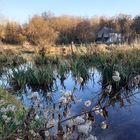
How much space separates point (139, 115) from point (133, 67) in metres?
4.23

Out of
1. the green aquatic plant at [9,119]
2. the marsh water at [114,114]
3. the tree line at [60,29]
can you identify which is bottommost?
the tree line at [60,29]

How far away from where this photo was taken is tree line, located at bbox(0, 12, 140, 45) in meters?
35.0

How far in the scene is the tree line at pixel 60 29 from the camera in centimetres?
3500

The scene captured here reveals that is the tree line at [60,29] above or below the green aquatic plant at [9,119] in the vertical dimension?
below

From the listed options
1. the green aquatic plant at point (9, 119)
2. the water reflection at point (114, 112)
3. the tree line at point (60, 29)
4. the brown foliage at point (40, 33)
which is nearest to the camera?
the green aquatic plant at point (9, 119)

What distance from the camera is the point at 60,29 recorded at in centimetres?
4694

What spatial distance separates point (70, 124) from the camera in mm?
2584

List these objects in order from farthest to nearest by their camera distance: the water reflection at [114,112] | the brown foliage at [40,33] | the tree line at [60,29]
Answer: the tree line at [60,29] < the brown foliage at [40,33] < the water reflection at [114,112]

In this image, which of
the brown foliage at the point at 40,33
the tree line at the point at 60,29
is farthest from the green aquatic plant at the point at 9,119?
the brown foliage at the point at 40,33

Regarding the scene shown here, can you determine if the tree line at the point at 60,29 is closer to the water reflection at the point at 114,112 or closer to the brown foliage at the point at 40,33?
the brown foliage at the point at 40,33

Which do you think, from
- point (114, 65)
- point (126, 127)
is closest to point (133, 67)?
point (114, 65)

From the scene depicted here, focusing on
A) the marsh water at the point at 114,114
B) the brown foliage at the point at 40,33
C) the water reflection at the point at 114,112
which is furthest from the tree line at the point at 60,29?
the water reflection at the point at 114,112

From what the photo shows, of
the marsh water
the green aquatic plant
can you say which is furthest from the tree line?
the green aquatic plant

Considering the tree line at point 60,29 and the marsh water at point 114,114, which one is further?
the tree line at point 60,29
